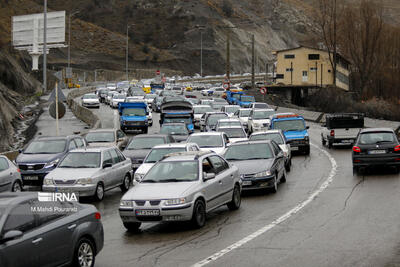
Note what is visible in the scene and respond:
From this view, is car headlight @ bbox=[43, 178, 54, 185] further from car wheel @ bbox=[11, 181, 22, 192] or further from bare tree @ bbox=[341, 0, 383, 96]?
bare tree @ bbox=[341, 0, 383, 96]

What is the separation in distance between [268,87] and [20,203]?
298ft

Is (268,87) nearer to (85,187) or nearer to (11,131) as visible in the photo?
(11,131)

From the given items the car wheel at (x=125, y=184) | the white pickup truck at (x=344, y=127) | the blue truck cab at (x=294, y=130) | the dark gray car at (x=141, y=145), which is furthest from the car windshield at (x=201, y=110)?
the car wheel at (x=125, y=184)

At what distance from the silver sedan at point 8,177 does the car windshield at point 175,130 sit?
12038 mm

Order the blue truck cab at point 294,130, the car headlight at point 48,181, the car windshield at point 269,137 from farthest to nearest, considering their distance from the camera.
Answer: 1. the blue truck cab at point 294,130
2. the car windshield at point 269,137
3. the car headlight at point 48,181

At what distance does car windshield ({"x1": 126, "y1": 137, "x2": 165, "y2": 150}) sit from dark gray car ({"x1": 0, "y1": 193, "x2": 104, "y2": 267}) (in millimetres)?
14386

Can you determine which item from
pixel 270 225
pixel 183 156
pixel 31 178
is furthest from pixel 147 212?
pixel 31 178

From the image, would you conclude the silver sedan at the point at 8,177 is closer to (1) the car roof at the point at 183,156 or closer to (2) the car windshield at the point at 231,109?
(1) the car roof at the point at 183,156

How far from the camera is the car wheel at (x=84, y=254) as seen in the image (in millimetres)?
9328

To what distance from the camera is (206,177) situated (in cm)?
1384

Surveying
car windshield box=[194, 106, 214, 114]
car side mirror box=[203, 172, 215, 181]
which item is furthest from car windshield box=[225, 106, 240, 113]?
car side mirror box=[203, 172, 215, 181]

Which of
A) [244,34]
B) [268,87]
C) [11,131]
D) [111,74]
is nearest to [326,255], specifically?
[11,131]

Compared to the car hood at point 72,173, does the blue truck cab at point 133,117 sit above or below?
above

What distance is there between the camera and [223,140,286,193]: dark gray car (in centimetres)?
1800
